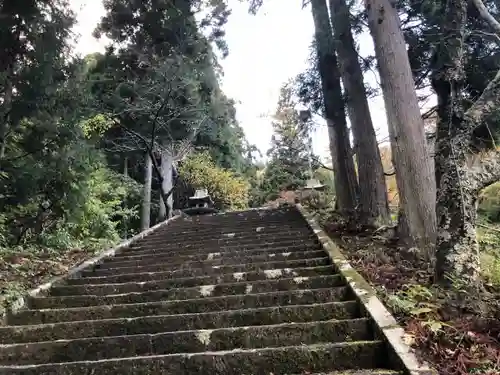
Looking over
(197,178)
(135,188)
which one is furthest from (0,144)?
(197,178)

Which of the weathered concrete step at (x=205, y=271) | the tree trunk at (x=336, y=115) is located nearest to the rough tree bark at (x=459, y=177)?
the weathered concrete step at (x=205, y=271)

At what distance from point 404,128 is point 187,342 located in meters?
4.77

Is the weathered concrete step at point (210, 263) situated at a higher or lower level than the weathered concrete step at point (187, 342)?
higher

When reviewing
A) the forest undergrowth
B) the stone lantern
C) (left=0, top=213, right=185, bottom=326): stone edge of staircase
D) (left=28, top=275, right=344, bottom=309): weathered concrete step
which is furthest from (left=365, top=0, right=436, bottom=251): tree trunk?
the stone lantern

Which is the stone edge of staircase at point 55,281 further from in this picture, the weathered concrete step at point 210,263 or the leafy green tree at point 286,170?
the leafy green tree at point 286,170

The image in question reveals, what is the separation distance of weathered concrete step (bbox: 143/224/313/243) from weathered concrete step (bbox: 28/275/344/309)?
2.91m

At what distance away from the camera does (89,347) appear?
144 inches

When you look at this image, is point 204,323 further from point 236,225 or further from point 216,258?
point 236,225

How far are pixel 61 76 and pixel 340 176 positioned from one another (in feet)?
20.9

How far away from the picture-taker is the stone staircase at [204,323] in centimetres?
323

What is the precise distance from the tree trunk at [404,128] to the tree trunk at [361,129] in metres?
1.38

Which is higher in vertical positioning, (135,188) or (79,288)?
(135,188)

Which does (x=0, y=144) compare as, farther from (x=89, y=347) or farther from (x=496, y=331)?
(x=496, y=331)

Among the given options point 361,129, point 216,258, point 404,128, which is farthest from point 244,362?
point 361,129
